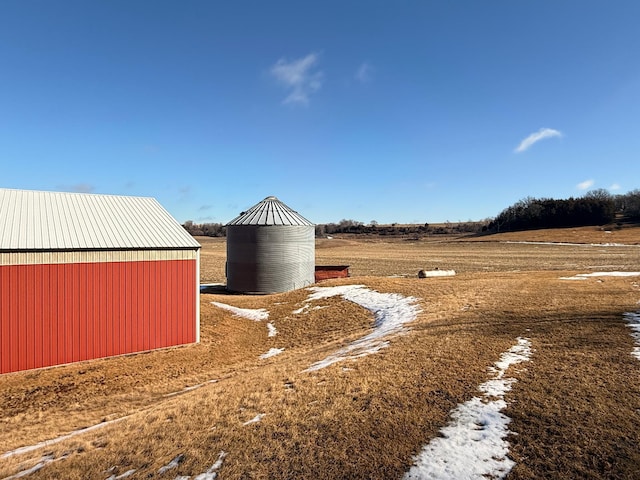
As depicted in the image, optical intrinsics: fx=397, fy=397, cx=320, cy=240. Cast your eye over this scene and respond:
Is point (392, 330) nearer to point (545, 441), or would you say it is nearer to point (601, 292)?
point (545, 441)

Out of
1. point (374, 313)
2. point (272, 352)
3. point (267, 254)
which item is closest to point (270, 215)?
point (267, 254)

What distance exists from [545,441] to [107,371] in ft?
45.4

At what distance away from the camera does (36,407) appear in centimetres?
1145

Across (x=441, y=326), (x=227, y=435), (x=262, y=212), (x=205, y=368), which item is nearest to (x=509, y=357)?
(x=441, y=326)

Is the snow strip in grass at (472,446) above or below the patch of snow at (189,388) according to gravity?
above

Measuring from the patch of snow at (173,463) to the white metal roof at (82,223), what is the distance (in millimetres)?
11540

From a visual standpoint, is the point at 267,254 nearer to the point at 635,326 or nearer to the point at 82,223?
the point at 82,223

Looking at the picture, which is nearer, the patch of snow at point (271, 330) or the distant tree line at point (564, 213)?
the patch of snow at point (271, 330)

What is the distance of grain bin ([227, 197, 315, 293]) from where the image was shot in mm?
31234

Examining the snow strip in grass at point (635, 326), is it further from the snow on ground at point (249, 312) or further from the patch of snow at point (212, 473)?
the snow on ground at point (249, 312)

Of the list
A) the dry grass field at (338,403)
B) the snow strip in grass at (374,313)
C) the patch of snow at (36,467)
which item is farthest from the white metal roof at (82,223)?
the patch of snow at (36,467)

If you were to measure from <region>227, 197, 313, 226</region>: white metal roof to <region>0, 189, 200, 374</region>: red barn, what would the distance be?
13.0 meters

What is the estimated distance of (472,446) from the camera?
612 centimetres

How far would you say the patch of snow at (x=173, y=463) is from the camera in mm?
6172
